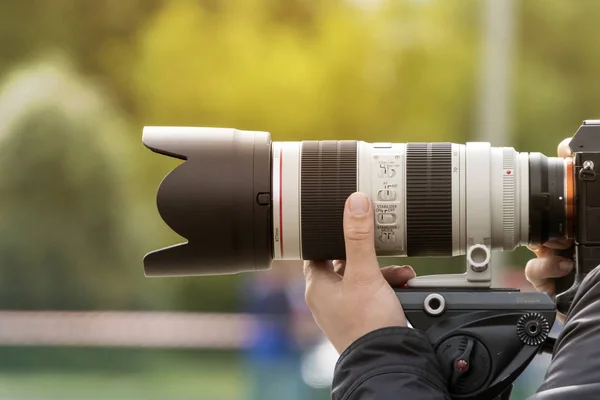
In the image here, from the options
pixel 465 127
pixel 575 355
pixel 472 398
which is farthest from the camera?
pixel 465 127

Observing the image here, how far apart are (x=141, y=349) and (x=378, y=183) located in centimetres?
174

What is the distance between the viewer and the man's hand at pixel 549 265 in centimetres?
113

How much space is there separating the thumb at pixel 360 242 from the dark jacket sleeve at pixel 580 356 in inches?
10.7

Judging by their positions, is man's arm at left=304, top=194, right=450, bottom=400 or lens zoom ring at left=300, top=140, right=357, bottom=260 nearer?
man's arm at left=304, top=194, right=450, bottom=400

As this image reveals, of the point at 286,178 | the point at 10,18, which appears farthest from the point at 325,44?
the point at 286,178

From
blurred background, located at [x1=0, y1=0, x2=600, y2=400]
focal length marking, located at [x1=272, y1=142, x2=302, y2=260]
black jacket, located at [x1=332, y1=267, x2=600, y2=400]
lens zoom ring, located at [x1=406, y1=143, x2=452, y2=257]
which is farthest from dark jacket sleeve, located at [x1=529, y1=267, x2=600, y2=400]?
blurred background, located at [x1=0, y1=0, x2=600, y2=400]

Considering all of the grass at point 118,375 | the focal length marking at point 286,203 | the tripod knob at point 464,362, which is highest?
the focal length marking at point 286,203

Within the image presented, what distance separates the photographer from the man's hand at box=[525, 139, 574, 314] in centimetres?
113

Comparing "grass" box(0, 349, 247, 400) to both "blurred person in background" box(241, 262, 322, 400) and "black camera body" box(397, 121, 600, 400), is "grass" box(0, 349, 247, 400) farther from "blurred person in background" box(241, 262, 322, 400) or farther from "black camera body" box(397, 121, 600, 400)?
"black camera body" box(397, 121, 600, 400)

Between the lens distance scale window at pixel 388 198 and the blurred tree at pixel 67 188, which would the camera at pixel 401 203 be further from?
the blurred tree at pixel 67 188

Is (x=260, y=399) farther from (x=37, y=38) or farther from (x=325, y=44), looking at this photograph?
(x=37, y=38)

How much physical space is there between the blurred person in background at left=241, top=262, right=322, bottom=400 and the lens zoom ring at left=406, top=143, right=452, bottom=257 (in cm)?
145

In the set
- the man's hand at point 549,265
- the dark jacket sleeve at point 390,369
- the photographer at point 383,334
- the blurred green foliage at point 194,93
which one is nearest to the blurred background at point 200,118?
the blurred green foliage at point 194,93

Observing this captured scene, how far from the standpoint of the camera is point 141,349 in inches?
102
